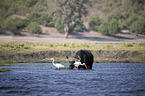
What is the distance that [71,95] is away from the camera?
699 inches

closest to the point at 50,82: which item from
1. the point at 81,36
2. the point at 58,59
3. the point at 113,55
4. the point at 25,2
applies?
the point at 58,59

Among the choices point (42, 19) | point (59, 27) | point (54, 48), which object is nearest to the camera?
point (54, 48)

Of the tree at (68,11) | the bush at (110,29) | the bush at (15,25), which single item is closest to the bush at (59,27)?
the tree at (68,11)

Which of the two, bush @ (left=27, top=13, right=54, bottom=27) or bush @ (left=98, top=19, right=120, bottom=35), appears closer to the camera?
bush @ (left=98, top=19, right=120, bottom=35)

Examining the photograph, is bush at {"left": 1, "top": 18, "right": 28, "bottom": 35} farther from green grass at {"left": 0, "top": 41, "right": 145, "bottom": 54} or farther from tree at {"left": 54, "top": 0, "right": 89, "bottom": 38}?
green grass at {"left": 0, "top": 41, "right": 145, "bottom": 54}

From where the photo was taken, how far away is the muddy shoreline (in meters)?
45.2

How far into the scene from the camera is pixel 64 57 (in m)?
48.3

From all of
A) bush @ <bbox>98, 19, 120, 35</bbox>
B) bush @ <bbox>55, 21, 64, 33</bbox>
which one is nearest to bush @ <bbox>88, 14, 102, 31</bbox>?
bush @ <bbox>98, 19, 120, 35</bbox>

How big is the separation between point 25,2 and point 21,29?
60.5 metres

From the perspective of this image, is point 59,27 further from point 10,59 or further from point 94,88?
point 94,88

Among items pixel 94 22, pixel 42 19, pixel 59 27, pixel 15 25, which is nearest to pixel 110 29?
pixel 59 27

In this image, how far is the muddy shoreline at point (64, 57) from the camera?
4519 cm

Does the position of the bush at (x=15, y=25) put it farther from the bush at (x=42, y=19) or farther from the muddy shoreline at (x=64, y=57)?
the muddy shoreline at (x=64, y=57)

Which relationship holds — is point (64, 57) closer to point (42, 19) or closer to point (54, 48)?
point (54, 48)
